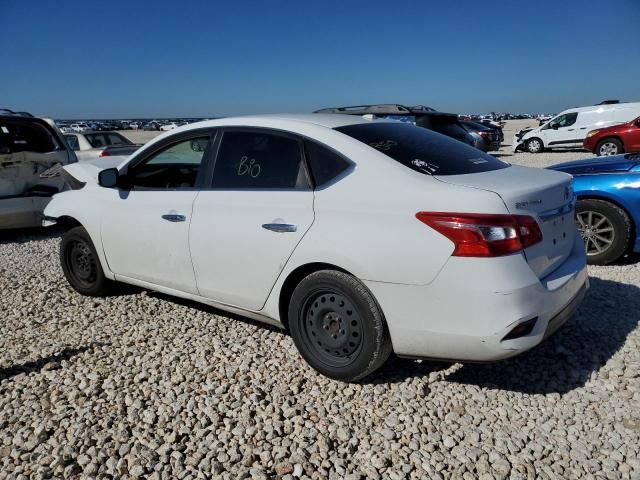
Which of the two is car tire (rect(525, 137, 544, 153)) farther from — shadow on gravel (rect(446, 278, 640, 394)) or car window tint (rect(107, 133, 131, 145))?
shadow on gravel (rect(446, 278, 640, 394))

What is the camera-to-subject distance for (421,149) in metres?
3.08

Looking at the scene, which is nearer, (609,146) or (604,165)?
(604,165)

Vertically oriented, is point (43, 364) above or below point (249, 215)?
below

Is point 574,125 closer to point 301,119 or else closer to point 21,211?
point 21,211

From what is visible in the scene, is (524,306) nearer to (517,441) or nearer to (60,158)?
(517,441)

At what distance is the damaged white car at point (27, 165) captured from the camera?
691 cm

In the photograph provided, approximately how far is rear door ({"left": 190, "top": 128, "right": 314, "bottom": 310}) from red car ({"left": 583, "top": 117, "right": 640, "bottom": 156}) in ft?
52.4

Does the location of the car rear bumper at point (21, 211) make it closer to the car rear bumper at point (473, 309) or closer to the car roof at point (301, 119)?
the car roof at point (301, 119)

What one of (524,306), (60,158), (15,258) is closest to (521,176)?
(524,306)

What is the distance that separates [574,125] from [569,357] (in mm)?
19208

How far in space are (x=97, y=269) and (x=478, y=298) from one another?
337 cm

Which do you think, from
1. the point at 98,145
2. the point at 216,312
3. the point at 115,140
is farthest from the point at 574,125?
the point at 216,312

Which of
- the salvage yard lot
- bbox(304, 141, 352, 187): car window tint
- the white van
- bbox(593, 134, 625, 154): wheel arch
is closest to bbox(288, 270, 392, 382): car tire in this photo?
the salvage yard lot

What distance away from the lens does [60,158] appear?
7391mm
